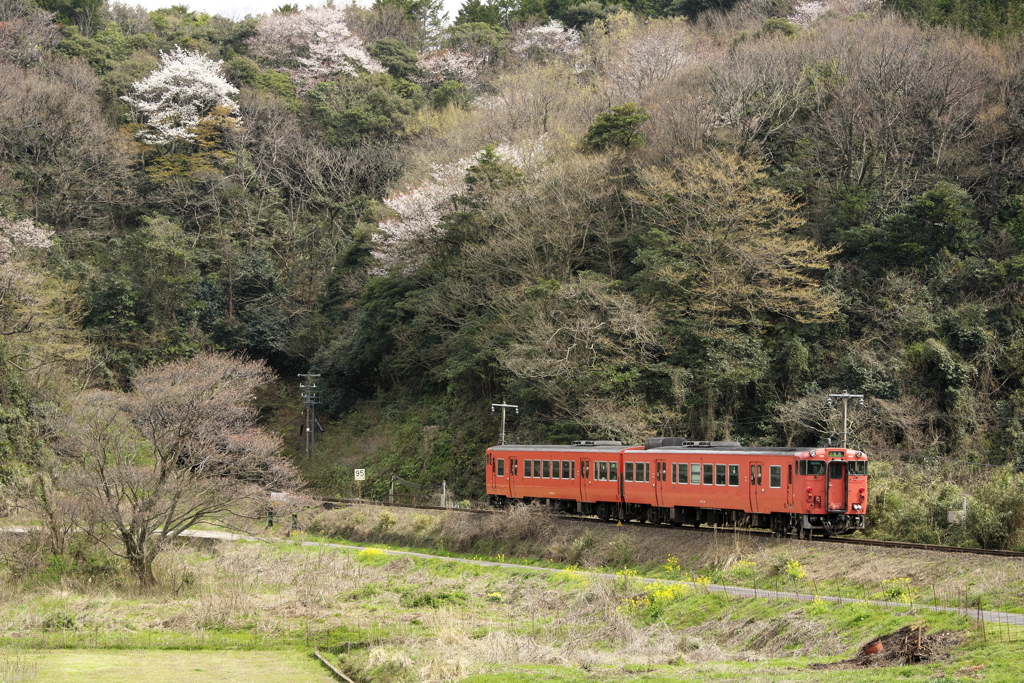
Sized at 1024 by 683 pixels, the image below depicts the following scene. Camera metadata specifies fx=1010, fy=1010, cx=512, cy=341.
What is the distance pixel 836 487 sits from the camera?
22.3m

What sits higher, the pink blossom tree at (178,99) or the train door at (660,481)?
the pink blossom tree at (178,99)

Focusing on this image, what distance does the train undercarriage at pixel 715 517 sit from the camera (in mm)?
22750

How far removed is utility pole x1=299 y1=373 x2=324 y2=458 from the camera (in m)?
48.4

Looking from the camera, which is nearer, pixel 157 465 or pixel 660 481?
pixel 157 465

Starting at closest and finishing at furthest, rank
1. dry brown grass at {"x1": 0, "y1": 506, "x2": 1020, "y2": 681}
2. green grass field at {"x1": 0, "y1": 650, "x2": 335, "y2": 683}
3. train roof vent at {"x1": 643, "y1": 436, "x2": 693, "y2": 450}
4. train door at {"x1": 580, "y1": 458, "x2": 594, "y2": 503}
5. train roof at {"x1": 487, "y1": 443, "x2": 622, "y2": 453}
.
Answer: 1. green grass field at {"x1": 0, "y1": 650, "x2": 335, "y2": 683}
2. dry brown grass at {"x1": 0, "y1": 506, "x2": 1020, "y2": 681}
3. train roof vent at {"x1": 643, "y1": 436, "x2": 693, "y2": 450}
4. train roof at {"x1": 487, "y1": 443, "x2": 622, "y2": 453}
5. train door at {"x1": 580, "y1": 458, "x2": 594, "y2": 503}

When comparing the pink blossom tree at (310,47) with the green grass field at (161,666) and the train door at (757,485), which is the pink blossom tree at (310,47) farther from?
the green grass field at (161,666)

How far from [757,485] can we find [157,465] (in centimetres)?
1461

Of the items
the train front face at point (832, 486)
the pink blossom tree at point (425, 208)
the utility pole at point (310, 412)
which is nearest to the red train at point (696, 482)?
the train front face at point (832, 486)

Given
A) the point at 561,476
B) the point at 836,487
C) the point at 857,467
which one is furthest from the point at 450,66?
the point at 836,487

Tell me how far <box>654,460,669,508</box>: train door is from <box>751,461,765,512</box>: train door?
113 inches

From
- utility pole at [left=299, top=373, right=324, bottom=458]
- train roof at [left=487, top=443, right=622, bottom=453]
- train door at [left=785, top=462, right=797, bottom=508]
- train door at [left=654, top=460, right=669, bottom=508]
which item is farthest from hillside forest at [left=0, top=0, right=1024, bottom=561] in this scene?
train door at [left=654, top=460, right=669, bottom=508]

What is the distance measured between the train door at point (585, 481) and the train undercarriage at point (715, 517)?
1.68 ft

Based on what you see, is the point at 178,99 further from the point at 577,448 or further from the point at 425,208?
the point at 577,448

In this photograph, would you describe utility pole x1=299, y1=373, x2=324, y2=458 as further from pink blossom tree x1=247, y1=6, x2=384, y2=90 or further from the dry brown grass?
pink blossom tree x1=247, y1=6, x2=384, y2=90
